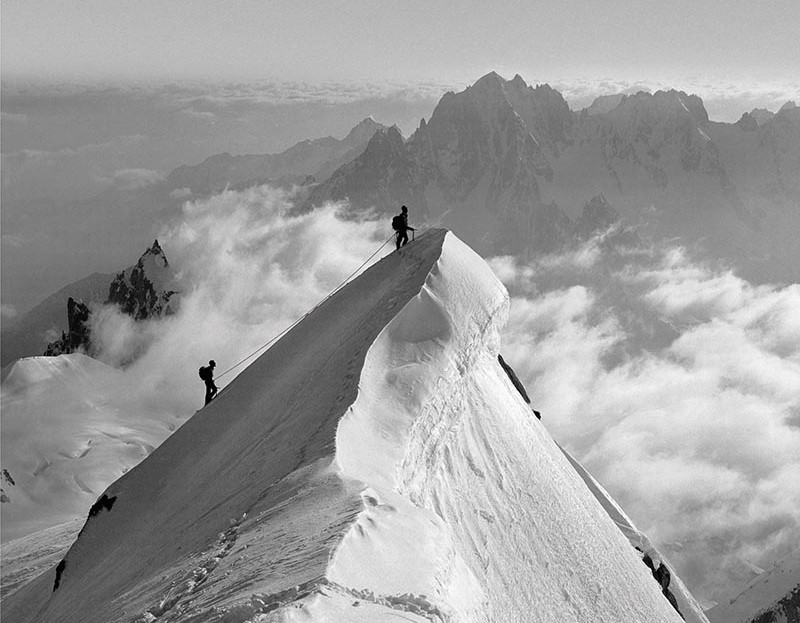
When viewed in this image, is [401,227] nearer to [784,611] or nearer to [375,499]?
[375,499]

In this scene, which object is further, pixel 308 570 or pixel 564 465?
pixel 564 465

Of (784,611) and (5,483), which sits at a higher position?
(5,483)

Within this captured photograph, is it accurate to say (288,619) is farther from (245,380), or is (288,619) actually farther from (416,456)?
(245,380)

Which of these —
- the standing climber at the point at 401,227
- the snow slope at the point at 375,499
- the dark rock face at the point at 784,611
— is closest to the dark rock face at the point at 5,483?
the snow slope at the point at 375,499

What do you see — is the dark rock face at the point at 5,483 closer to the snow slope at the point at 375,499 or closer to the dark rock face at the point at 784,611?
the snow slope at the point at 375,499

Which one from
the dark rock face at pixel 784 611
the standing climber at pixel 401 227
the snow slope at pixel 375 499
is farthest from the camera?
the dark rock face at pixel 784 611

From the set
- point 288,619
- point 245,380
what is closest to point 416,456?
point 288,619

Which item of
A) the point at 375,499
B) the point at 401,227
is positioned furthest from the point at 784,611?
the point at 375,499

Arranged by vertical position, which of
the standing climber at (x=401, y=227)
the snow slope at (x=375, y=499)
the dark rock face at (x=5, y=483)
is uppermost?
the dark rock face at (x=5, y=483)

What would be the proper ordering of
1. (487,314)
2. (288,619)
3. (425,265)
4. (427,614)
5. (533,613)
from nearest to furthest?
(288,619), (427,614), (533,613), (487,314), (425,265)
